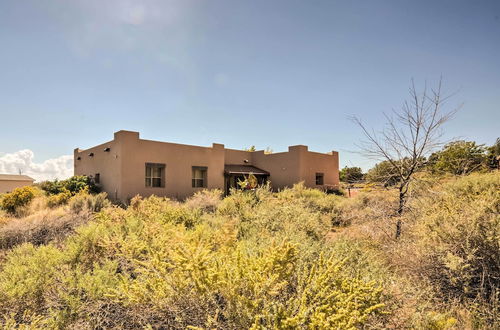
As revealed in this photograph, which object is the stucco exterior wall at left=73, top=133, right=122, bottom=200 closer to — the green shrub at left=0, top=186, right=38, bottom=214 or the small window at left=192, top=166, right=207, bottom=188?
the green shrub at left=0, top=186, right=38, bottom=214

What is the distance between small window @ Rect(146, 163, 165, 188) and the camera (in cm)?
1492

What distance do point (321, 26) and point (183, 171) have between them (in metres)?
11.1

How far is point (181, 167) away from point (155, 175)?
63.1 inches

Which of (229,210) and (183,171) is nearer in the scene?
(229,210)

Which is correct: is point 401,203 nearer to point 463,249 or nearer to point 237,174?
point 463,249

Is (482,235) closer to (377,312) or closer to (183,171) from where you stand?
(377,312)

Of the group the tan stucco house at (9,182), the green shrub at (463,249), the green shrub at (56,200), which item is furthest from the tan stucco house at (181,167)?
the tan stucco house at (9,182)

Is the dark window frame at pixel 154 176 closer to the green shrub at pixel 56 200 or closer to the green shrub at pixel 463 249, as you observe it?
the green shrub at pixel 56 200

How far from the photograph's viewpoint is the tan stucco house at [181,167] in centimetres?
1418

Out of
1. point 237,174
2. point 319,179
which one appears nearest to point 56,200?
point 237,174

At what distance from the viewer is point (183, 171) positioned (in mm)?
16047

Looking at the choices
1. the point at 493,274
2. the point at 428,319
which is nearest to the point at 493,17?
the point at 493,274

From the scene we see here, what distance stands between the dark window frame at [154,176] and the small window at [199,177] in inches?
78.8

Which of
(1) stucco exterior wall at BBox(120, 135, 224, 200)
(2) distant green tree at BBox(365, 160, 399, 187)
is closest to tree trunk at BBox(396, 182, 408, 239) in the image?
(2) distant green tree at BBox(365, 160, 399, 187)
